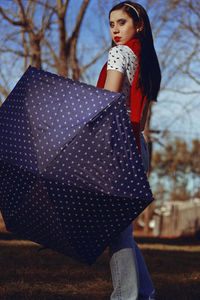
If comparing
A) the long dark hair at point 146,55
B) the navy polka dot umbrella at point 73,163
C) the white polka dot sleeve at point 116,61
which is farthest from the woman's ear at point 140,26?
the navy polka dot umbrella at point 73,163

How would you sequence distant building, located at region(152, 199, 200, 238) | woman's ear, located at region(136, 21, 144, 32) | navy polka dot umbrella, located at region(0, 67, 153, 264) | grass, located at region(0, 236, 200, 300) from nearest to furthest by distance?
1. navy polka dot umbrella, located at region(0, 67, 153, 264)
2. woman's ear, located at region(136, 21, 144, 32)
3. grass, located at region(0, 236, 200, 300)
4. distant building, located at region(152, 199, 200, 238)

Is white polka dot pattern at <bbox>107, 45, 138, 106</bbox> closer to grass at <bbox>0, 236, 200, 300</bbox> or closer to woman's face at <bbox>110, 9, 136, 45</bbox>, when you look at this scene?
woman's face at <bbox>110, 9, 136, 45</bbox>

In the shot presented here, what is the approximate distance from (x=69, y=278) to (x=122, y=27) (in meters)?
3.07

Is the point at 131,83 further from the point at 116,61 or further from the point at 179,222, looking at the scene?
the point at 179,222

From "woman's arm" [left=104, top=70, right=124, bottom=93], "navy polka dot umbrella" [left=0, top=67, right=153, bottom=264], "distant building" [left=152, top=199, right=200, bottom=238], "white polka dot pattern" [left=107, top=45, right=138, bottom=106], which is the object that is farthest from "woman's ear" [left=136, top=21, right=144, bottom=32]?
"distant building" [left=152, top=199, right=200, bottom=238]

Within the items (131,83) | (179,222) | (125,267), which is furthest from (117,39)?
(179,222)

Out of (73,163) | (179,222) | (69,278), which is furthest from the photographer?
(179,222)

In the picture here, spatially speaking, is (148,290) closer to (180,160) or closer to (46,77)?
(46,77)

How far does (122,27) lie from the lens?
10.3 ft

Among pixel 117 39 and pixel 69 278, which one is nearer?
A: pixel 117 39

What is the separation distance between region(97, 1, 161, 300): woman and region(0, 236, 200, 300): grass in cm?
130

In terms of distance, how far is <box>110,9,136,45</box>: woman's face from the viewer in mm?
3145

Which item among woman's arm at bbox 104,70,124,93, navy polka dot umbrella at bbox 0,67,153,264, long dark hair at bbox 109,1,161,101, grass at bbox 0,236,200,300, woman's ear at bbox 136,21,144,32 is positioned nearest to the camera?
navy polka dot umbrella at bbox 0,67,153,264

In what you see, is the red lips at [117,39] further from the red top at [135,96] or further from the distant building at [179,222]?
the distant building at [179,222]
